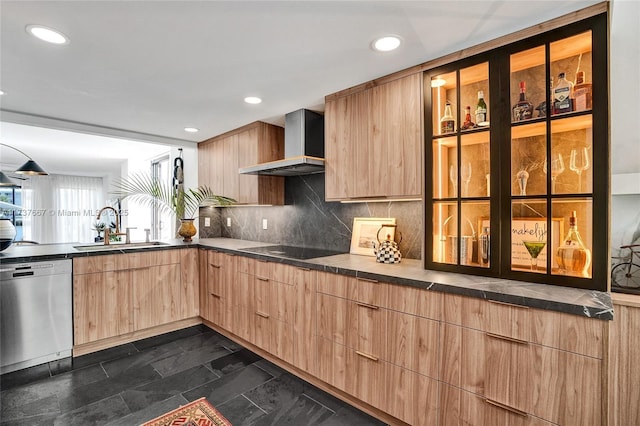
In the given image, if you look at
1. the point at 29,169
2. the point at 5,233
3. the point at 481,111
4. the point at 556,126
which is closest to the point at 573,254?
the point at 556,126

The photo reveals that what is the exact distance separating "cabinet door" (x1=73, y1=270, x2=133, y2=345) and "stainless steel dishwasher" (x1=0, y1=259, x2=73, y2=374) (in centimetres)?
6

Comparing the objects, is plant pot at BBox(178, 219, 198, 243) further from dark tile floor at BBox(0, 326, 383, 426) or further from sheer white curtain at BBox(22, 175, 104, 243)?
sheer white curtain at BBox(22, 175, 104, 243)

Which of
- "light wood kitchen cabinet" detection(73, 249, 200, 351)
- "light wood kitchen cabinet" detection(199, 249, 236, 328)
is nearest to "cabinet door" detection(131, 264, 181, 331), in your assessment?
"light wood kitchen cabinet" detection(73, 249, 200, 351)

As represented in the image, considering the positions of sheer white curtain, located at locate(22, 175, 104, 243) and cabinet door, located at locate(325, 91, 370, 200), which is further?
sheer white curtain, located at locate(22, 175, 104, 243)

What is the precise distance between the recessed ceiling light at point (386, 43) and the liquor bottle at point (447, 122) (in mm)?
518

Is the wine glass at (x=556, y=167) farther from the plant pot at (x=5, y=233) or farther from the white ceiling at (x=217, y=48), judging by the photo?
the plant pot at (x=5, y=233)

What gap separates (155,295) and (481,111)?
11.0 ft

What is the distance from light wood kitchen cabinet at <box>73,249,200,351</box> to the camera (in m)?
2.79

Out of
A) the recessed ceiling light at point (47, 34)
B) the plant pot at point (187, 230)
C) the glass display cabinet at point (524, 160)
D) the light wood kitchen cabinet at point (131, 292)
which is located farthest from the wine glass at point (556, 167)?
the plant pot at point (187, 230)

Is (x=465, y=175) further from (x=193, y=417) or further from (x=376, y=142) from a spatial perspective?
(x=193, y=417)

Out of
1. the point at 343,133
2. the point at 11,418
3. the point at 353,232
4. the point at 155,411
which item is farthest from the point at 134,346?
the point at 343,133

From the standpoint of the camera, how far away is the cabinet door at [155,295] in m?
3.11

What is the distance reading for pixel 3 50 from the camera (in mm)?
1742

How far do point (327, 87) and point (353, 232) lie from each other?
1.22 meters
